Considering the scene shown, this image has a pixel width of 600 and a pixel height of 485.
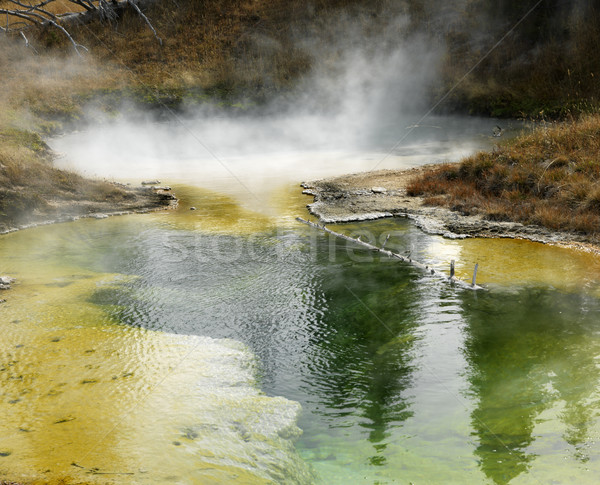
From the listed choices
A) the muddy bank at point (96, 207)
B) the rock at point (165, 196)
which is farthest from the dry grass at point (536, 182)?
the muddy bank at point (96, 207)

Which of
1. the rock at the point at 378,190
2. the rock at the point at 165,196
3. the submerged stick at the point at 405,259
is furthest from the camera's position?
the rock at the point at 165,196

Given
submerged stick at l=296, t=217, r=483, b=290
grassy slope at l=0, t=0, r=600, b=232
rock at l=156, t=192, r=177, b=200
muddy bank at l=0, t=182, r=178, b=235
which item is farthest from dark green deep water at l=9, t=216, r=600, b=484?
rock at l=156, t=192, r=177, b=200

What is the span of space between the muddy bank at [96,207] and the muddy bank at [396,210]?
14.5 ft

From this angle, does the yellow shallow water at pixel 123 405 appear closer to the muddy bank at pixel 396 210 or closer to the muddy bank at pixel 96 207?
the muddy bank at pixel 96 207

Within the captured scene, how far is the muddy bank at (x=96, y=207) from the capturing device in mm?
13594

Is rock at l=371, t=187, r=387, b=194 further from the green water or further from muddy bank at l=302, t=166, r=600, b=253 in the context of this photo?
the green water

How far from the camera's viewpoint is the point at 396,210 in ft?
44.1

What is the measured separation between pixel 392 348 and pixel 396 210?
7346 millimetres

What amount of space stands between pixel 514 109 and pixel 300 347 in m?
20.6

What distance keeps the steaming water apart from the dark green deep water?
0.02 m

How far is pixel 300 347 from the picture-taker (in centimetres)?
669

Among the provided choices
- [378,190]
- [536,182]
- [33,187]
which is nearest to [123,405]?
[536,182]

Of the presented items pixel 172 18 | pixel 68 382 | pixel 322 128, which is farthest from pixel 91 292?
pixel 172 18

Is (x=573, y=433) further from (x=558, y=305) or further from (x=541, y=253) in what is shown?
(x=541, y=253)
